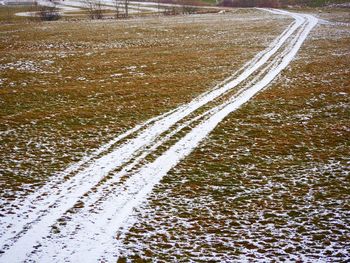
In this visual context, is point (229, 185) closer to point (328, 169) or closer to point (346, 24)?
point (328, 169)

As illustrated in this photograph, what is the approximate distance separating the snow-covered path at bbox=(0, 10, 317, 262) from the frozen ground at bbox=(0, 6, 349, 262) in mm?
31

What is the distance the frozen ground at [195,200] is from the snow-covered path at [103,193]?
0.03 m

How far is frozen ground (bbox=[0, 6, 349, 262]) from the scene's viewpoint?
8.25m

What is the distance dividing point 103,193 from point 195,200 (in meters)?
2.86

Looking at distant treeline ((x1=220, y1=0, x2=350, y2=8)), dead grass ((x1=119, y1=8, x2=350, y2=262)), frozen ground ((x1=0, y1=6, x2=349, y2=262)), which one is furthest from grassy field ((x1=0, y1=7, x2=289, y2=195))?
distant treeline ((x1=220, y1=0, x2=350, y2=8))

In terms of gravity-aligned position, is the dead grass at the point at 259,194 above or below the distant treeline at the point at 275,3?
below

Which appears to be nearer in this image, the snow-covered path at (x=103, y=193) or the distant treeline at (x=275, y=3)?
the snow-covered path at (x=103, y=193)

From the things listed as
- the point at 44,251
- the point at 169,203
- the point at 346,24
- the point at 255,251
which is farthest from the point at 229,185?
the point at 346,24

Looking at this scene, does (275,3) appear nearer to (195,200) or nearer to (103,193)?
(195,200)

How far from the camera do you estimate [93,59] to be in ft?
99.8

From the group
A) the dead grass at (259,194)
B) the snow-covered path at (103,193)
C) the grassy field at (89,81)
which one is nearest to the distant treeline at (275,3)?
the grassy field at (89,81)

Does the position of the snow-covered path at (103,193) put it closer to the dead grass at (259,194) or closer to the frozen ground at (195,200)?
the frozen ground at (195,200)

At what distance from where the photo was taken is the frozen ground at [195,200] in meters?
8.25

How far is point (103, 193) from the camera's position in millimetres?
10492
